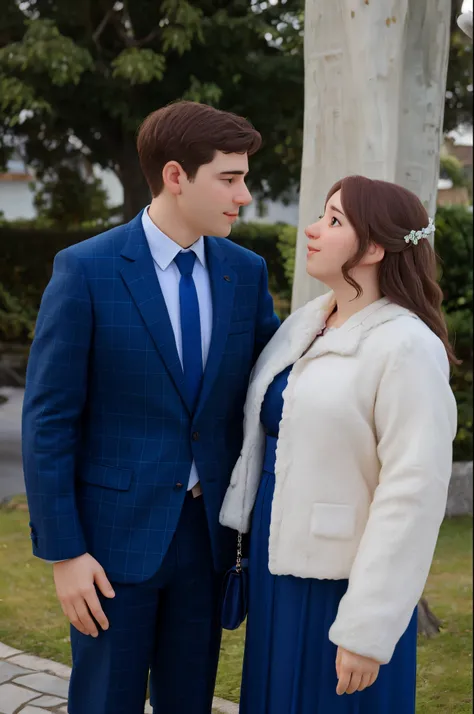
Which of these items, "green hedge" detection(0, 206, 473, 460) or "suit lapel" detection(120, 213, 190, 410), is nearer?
"suit lapel" detection(120, 213, 190, 410)

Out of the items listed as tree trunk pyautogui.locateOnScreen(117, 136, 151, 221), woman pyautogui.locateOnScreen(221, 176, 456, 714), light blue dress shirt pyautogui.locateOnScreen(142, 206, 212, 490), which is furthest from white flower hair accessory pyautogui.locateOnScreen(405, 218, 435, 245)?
tree trunk pyautogui.locateOnScreen(117, 136, 151, 221)

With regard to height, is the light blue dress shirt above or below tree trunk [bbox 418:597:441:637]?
above

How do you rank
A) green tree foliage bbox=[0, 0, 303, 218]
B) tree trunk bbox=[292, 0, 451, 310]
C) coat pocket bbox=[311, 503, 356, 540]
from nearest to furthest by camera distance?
coat pocket bbox=[311, 503, 356, 540] → tree trunk bbox=[292, 0, 451, 310] → green tree foliage bbox=[0, 0, 303, 218]

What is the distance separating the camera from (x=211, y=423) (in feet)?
8.21

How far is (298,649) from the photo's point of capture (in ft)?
7.97

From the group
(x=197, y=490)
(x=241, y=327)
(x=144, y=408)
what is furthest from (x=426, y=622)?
(x=144, y=408)

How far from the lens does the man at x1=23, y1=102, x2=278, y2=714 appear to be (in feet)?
7.79

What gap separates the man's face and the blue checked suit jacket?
5.9 inches

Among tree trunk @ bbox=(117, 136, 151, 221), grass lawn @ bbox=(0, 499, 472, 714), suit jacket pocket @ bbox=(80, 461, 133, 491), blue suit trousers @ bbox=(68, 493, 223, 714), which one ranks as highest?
tree trunk @ bbox=(117, 136, 151, 221)

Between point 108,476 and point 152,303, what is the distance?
46cm

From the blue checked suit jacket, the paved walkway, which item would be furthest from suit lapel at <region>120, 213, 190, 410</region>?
the paved walkway

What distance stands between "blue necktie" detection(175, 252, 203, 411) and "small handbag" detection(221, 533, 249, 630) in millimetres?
442

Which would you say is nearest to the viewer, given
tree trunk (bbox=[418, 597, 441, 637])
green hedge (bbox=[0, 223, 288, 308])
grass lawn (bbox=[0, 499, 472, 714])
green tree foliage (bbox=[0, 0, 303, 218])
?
grass lawn (bbox=[0, 499, 472, 714])

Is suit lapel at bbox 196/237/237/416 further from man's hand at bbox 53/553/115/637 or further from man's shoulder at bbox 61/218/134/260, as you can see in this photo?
man's hand at bbox 53/553/115/637
